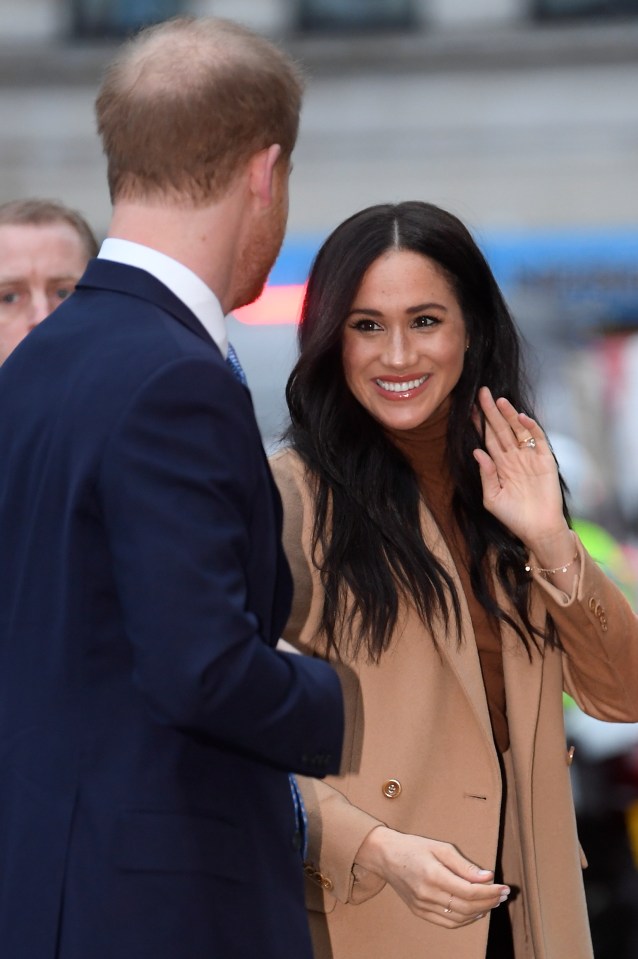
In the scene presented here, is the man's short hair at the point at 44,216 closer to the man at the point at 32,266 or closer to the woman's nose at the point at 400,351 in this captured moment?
the man at the point at 32,266

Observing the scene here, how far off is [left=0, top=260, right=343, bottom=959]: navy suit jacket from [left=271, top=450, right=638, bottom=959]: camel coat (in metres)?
0.96

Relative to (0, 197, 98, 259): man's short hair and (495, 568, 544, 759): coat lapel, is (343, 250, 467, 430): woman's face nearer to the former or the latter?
(495, 568, 544, 759): coat lapel

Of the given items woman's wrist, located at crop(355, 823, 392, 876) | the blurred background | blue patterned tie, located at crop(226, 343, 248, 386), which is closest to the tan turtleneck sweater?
woman's wrist, located at crop(355, 823, 392, 876)

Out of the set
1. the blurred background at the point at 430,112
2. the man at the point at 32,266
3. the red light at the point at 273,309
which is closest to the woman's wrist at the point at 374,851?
the man at the point at 32,266

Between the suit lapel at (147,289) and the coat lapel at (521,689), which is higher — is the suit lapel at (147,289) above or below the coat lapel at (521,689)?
above

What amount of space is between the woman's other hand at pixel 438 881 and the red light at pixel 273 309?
30.1 ft

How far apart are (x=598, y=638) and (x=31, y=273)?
5.09 ft

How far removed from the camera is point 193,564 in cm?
Answer: 184

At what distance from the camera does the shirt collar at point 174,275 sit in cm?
205

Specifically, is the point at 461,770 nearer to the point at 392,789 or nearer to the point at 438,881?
the point at 392,789

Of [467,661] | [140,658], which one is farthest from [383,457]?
[140,658]

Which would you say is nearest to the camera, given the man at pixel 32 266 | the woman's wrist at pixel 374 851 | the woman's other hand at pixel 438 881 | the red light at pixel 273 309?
the woman's other hand at pixel 438 881

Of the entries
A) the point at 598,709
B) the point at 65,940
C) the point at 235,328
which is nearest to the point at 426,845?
the point at 598,709

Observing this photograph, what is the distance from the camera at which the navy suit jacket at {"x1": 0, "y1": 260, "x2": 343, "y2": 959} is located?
6.10 ft
